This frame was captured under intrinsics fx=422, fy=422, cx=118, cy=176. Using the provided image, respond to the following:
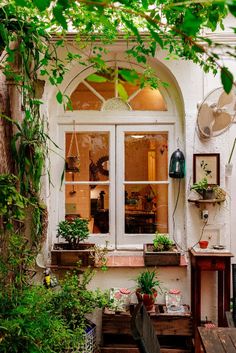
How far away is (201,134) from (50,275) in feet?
6.74

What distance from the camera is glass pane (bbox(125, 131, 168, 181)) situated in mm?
4516

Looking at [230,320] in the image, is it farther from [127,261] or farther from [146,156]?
[146,156]

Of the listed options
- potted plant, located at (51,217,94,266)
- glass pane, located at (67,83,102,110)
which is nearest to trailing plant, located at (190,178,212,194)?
potted plant, located at (51,217,94,266)

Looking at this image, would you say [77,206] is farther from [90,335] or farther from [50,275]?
[90,335]

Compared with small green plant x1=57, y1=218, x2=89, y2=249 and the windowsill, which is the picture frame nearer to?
the windowsill

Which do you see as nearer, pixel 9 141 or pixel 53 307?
pixel 53 307

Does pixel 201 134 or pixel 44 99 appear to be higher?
pixel 44 99

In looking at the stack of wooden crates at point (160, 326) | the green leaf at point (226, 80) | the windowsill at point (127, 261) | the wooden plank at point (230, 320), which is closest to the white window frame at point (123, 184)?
the windowsill at point (127, 261)

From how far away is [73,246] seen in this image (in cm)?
426

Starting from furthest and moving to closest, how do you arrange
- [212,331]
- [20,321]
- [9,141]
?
1. [9,141]
2. [212,331]
3. [20,321]

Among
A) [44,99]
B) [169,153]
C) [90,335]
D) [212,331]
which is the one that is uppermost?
[44,99]

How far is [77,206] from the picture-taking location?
14.9 ft

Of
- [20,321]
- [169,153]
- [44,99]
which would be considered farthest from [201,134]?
[20,321]

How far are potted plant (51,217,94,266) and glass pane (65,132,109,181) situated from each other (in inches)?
19.6
